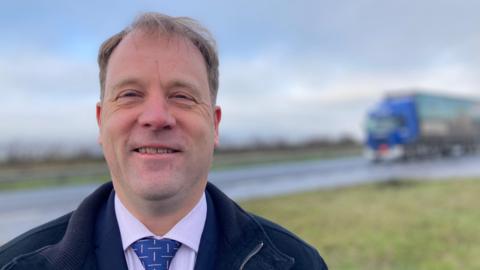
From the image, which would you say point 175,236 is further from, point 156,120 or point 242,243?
point 156,120

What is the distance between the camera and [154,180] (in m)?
1.56

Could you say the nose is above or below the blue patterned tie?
above

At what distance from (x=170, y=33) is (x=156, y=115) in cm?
36

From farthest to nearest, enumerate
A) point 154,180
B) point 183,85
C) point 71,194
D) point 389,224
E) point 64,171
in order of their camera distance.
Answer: point 64,171
point 71,194
point 389,224
point 183,85
point 154,180

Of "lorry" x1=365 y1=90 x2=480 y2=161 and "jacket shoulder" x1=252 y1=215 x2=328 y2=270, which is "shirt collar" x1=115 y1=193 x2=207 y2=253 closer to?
→ "jacket shoulder" x1=252 y1=215 x2=328 y2=270

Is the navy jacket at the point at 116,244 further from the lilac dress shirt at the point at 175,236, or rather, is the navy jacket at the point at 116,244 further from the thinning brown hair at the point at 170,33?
the thinning brown hair at the point at 170,33

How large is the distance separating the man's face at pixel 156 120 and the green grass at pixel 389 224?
4.25m

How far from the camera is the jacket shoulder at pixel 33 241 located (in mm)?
1630

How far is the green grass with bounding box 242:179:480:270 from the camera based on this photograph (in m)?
5.69

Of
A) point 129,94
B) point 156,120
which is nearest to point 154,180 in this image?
point 156,120

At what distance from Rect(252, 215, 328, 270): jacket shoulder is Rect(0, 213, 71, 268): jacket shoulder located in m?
0.80

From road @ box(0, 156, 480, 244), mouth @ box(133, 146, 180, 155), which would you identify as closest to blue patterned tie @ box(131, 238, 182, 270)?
mouth @ box(133, 146, 180, 155)

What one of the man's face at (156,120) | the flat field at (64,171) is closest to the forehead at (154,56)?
the man's face at (156,120)

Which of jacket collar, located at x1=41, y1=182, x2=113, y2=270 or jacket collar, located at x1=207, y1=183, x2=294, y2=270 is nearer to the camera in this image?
jacket collar, located at x1=41, y1=182, x2=113, y2=270
